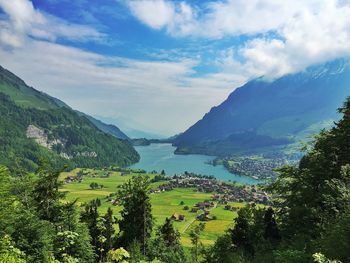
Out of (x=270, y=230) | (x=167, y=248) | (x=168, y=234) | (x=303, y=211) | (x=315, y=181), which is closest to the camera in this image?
(x=303, y=211)

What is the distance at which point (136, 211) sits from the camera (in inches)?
2105

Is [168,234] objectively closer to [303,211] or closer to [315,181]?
[303,211]

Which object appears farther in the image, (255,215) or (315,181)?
(255,215)

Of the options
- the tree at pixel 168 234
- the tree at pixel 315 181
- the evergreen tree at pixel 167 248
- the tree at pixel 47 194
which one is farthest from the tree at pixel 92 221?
the tree at pixel 315 181

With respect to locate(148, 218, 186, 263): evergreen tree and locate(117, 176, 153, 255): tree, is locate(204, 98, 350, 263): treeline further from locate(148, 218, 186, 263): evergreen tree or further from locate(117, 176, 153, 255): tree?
locate(148, 218, 186, 263): evergreen tree

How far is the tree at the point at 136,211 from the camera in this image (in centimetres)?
5328

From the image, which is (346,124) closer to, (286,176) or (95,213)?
(286,176)

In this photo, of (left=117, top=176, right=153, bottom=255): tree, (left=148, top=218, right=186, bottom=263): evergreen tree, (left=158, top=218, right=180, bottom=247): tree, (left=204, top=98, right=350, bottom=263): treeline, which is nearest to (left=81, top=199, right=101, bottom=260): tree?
(left=117, top=176, right=153, bottom=255): tree

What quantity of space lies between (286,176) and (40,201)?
82.7 feet

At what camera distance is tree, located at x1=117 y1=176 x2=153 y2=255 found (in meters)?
53.3

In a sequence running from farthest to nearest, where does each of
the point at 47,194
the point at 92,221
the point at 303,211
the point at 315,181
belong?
the point at 92,221, the point at 47,194, the point at 315,181, the point at 303,211

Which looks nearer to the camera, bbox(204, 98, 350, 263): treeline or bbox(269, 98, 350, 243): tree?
bbox(204, 98, 350, 263): treeline

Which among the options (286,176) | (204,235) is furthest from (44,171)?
(204,235)

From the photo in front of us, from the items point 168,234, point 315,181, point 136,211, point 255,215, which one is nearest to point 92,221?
point 136,211
